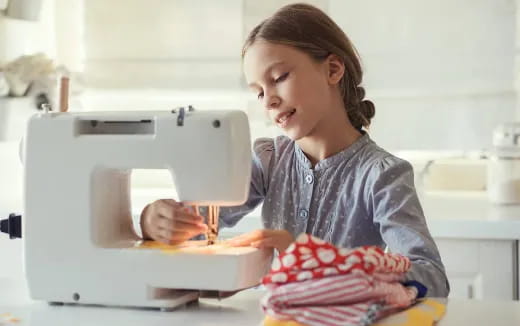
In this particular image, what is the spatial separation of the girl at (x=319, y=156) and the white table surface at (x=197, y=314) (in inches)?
5.8

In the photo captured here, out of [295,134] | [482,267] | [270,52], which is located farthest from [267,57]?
[482,267]

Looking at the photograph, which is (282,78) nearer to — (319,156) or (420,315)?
(319,156)

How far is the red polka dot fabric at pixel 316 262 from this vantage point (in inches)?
41.2

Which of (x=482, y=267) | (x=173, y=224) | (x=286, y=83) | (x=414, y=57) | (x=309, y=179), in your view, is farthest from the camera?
(x=414, y=57)

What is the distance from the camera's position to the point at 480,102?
2.74 m

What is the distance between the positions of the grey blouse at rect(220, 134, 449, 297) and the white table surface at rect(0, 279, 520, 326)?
0.13 meters

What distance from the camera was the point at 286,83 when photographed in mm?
1502

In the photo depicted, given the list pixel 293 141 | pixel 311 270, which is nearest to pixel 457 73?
pixel 293 141

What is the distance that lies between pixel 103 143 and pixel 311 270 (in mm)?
397

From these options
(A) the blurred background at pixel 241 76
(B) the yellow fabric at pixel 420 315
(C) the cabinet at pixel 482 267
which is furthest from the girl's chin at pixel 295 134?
(A) the blurred background at pixel 241 76

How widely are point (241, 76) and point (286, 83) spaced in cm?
142

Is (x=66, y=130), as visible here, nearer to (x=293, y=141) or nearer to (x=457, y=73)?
(x=293, y=141)

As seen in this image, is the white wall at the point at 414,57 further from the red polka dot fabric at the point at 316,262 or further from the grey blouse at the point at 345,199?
the red polka dot fabric at the point at 316,262

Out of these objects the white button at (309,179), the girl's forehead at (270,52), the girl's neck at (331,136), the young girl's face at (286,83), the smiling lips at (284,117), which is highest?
the girl's forehead at (270,52)
